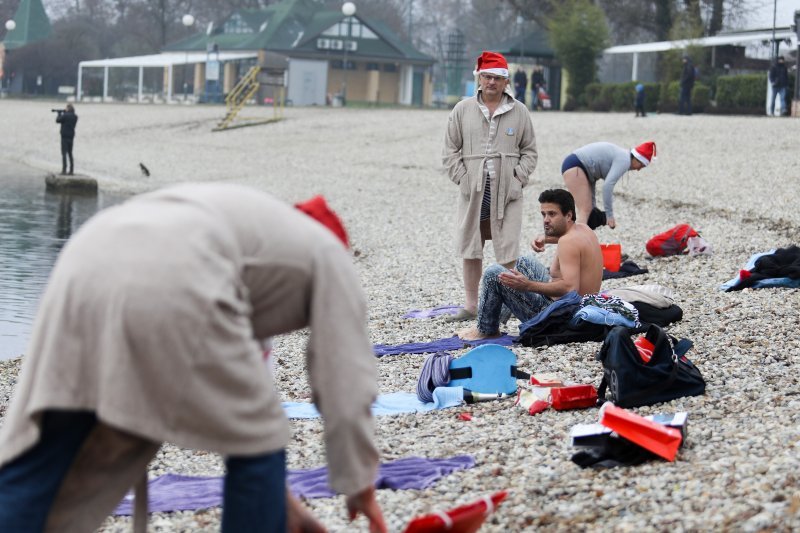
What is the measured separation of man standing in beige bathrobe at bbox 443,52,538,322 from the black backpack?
2413 millimetres

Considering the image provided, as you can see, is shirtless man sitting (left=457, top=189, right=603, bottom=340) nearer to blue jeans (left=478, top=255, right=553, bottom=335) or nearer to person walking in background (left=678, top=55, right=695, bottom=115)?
blue jeans (left=478, top=255, right=553, bottom=335)

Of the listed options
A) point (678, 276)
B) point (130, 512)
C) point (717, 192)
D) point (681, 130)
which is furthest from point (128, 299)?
point (681, 130)

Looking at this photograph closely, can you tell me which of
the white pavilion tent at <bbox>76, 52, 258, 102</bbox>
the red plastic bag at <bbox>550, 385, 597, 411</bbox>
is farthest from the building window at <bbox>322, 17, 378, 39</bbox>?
the red plastic bag at <bbox>550, 385, 597, 411</bbox>

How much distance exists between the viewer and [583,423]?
5.20 meters

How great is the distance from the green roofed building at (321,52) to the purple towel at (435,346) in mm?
46360

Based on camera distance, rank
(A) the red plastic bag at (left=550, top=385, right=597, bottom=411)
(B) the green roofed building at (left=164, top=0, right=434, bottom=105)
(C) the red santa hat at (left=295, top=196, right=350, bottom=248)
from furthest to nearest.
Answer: (B) the green roofed building at (left=164, top=0, right=434, bottom=105) → (A) the red plastic bag at (left=550, top=385, right=597, bottom=411) → (C) the red santa hat at (left=295, top=196, right=350, bottom=248)

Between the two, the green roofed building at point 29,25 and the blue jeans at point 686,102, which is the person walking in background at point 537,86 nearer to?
the blue jeans at point 686,102

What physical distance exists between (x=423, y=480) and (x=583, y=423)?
39.6 inches

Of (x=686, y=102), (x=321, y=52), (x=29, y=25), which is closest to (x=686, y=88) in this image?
(x=686, y=102)

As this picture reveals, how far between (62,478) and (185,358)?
0.45 m

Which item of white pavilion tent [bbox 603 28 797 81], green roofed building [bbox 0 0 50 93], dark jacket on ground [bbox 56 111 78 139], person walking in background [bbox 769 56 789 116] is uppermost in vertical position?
green roofed building [bbox 0 0 50 93]

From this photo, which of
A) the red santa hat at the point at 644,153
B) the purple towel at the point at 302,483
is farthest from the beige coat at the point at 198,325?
the red santa hat at the point at 644,153

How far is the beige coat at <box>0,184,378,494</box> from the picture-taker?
8.05 ft

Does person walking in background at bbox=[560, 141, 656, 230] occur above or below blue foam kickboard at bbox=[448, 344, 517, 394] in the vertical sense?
above
